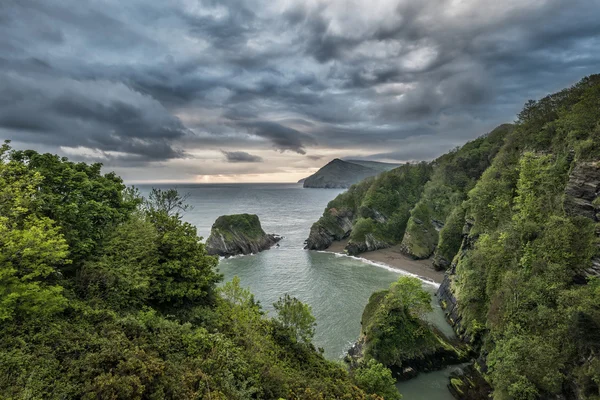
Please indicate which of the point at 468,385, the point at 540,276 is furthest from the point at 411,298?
the point at 540,276

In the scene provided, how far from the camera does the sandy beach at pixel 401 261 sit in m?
57.6

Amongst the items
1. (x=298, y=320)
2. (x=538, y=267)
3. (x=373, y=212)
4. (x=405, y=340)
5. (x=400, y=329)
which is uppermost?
(x=538, y=267)

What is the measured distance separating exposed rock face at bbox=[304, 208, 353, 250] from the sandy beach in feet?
11.9

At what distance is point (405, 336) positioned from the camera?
28.9 m

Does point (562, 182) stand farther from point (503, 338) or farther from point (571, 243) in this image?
point (503, 338)

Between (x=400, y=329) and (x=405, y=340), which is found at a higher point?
(x=400, y=329)

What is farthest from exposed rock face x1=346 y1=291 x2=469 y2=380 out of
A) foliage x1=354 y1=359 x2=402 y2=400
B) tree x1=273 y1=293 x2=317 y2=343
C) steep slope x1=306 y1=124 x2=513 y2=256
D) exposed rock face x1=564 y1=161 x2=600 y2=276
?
steep slope x1=306 y1=124 x2=513 y2=256

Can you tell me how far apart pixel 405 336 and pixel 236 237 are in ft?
186

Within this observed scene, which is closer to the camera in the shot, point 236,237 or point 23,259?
point 23,259

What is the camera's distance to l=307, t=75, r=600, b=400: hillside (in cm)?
1859

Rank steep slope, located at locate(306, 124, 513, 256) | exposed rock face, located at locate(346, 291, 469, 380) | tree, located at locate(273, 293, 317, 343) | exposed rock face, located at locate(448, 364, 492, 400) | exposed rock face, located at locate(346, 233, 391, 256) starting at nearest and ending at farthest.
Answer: tree, located at locate(273, 293, 317, 343) < exposed rock face, located at locate(448, 364, 492, 400) < exposed rock face, located at locate(346, 291, 469, 380) < steep slope, located at locate(306, 124, 513, 256) < exposed rock face, located at locate(346, 233, 391, 256)

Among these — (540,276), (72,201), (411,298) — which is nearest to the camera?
(72,201)

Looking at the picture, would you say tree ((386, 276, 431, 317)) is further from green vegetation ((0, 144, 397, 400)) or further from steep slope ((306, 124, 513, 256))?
steep slope ((306, 124, 513, 256))

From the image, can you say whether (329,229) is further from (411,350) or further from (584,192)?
(584,192)
